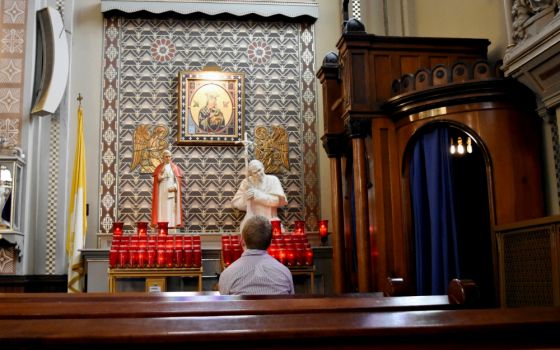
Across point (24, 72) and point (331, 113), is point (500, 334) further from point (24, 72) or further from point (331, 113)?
point (24, 72)

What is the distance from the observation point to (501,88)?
5.72 metres

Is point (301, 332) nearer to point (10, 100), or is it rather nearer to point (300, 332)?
point (300, 332)

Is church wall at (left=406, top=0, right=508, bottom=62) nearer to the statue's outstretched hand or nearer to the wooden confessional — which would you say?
the wooden confessional

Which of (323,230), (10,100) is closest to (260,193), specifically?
(323,230)

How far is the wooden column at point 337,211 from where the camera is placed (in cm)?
734

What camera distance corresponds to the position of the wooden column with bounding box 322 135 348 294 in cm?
734

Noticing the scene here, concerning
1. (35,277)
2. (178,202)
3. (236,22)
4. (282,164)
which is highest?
(236,22)

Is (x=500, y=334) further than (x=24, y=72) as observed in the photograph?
No

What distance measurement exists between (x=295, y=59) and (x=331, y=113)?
2.75 meters

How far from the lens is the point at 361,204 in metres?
6.44

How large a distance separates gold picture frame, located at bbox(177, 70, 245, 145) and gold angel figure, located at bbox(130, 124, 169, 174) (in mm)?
280

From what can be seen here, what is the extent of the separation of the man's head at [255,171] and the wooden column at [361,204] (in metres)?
2.51

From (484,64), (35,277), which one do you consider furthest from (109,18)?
(484,64)

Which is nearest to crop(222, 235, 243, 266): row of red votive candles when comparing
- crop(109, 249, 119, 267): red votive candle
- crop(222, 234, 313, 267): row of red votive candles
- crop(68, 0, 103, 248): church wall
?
crop(222, 234, 313, 267): row of red votive candles
